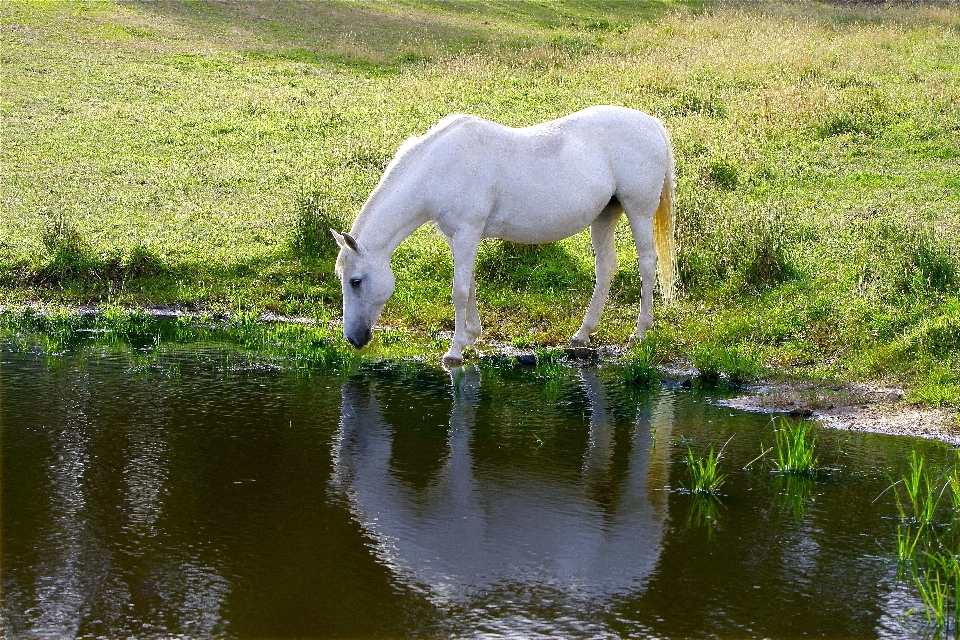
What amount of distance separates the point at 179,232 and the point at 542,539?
860 cm

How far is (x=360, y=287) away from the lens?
9.36m

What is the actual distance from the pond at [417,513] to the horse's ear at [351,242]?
1012 mm

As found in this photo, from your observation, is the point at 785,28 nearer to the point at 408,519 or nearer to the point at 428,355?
the point at 428,355

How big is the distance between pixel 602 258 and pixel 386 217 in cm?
223

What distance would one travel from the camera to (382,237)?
945 cm

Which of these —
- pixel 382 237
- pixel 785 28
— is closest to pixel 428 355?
pixel 382 237

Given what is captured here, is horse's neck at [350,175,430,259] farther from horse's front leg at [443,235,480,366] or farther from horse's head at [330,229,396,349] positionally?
horse's front leg at [443,235,480,366]

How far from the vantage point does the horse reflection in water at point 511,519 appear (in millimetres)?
5289

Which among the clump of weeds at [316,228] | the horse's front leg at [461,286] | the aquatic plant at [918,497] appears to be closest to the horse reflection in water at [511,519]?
the aquatic plant at [918,497]

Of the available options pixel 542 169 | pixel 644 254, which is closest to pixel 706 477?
pixel 542 169

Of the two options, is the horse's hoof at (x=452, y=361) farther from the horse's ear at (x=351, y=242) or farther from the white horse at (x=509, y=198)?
the horse's ear at (x=351, y=242)

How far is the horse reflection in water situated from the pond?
0.06 ft

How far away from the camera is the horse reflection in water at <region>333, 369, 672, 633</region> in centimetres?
529

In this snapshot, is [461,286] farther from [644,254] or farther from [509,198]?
[644,254]
